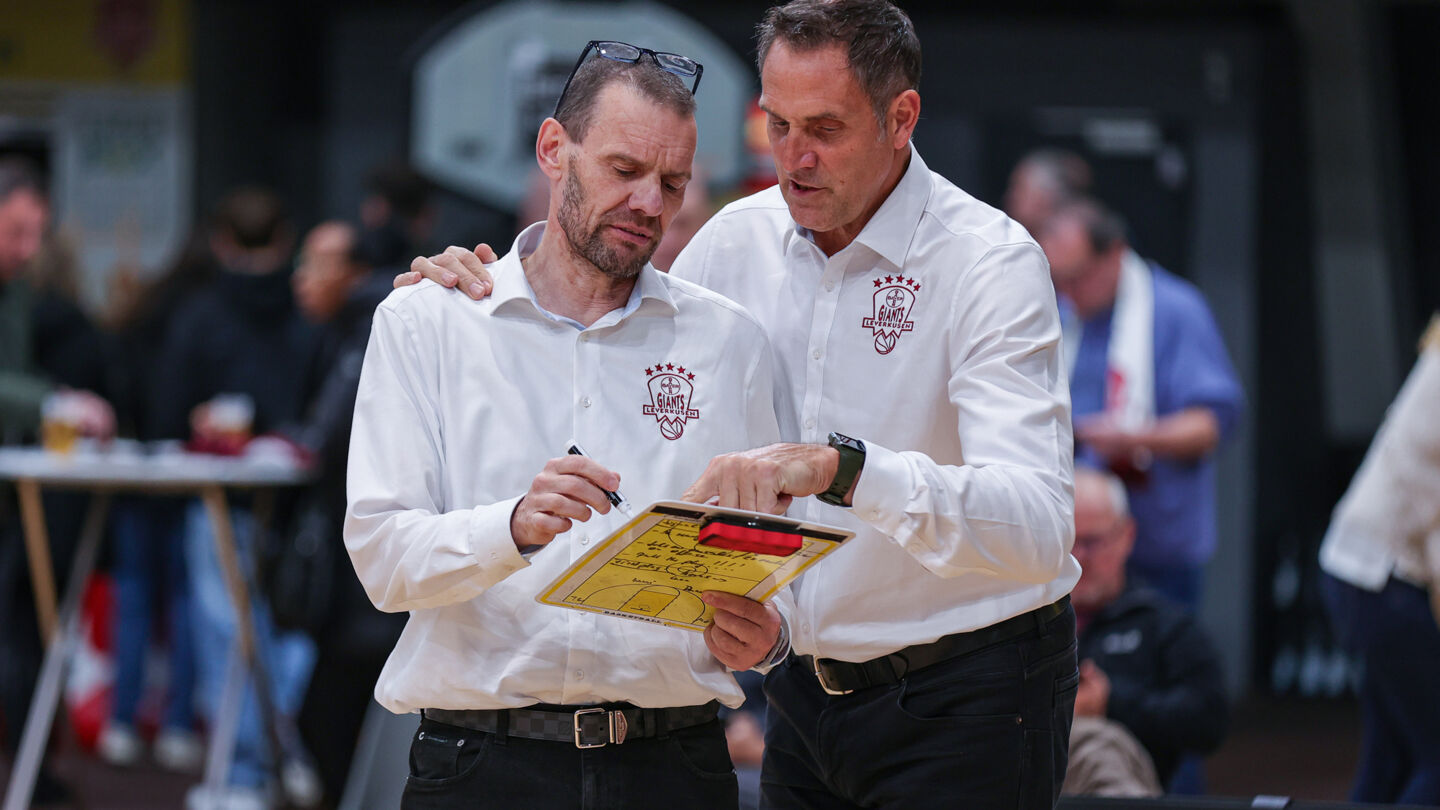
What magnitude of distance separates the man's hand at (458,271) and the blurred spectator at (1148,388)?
2.94 meters

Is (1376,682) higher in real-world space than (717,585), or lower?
lower

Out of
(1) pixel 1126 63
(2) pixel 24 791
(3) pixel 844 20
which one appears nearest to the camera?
(3) pixel 844 20

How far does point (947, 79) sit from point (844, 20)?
6409 millimetres

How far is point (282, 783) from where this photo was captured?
527cm

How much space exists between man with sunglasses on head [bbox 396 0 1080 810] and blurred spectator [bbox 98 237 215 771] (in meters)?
4.58

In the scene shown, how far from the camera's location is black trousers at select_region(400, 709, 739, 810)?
6.66ft

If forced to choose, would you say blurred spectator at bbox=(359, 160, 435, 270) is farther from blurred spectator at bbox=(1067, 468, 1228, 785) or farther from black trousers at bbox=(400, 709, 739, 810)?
black trousers at bbox=(400, 709, 739, 810)

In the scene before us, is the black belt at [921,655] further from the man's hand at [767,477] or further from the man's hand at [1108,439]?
the man's hand at [1108,439]

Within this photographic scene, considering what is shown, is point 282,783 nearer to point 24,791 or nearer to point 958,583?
point 24,791

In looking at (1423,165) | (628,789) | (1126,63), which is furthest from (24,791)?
(1423,165)

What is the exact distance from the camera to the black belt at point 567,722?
2.04 m

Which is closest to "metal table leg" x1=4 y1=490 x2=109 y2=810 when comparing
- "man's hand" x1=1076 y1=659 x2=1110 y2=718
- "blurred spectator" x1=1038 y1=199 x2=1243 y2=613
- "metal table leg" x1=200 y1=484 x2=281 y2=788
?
"metal table leg" x1=200 y1=484 x2=281 y2=788

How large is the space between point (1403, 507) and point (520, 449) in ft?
8.18

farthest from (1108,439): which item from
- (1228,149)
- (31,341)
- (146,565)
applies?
(1228,149)
